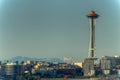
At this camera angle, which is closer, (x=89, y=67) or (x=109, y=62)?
(x=89, y=67)

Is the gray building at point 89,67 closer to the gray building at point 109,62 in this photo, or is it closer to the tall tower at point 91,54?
the tall tower at point 91,54

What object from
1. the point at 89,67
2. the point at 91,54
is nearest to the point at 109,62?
the point at 91,54

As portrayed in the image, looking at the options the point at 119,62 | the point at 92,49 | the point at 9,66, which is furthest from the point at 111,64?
the point at 9,66

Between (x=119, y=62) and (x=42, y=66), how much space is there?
20.4 feet

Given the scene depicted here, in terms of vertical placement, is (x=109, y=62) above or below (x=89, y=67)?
above

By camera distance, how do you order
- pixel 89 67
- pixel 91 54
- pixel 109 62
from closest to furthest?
1. pixel 89 67
2. pixel 91 54
3. pixel 109 62

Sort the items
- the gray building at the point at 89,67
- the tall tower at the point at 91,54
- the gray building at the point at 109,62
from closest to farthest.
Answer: the gray building at the point at 89,67 → the tall tower at the point at 91,54 → the gray building at the point at 109,62

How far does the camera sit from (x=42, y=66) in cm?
3422

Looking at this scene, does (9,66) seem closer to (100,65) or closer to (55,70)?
(55,70)

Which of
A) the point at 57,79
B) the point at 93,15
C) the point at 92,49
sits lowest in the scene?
the point at 57,79

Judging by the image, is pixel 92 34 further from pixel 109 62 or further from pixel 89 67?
pixel 109 62

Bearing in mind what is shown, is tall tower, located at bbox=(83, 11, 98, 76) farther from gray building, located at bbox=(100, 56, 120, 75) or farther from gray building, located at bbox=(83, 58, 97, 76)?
gray building, located at bbox=(100, 56, 120, 75)

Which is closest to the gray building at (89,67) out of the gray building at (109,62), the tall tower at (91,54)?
the tall tower at (91,54)

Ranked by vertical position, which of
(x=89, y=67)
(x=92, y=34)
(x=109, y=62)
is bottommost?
(x=89, y=67)
